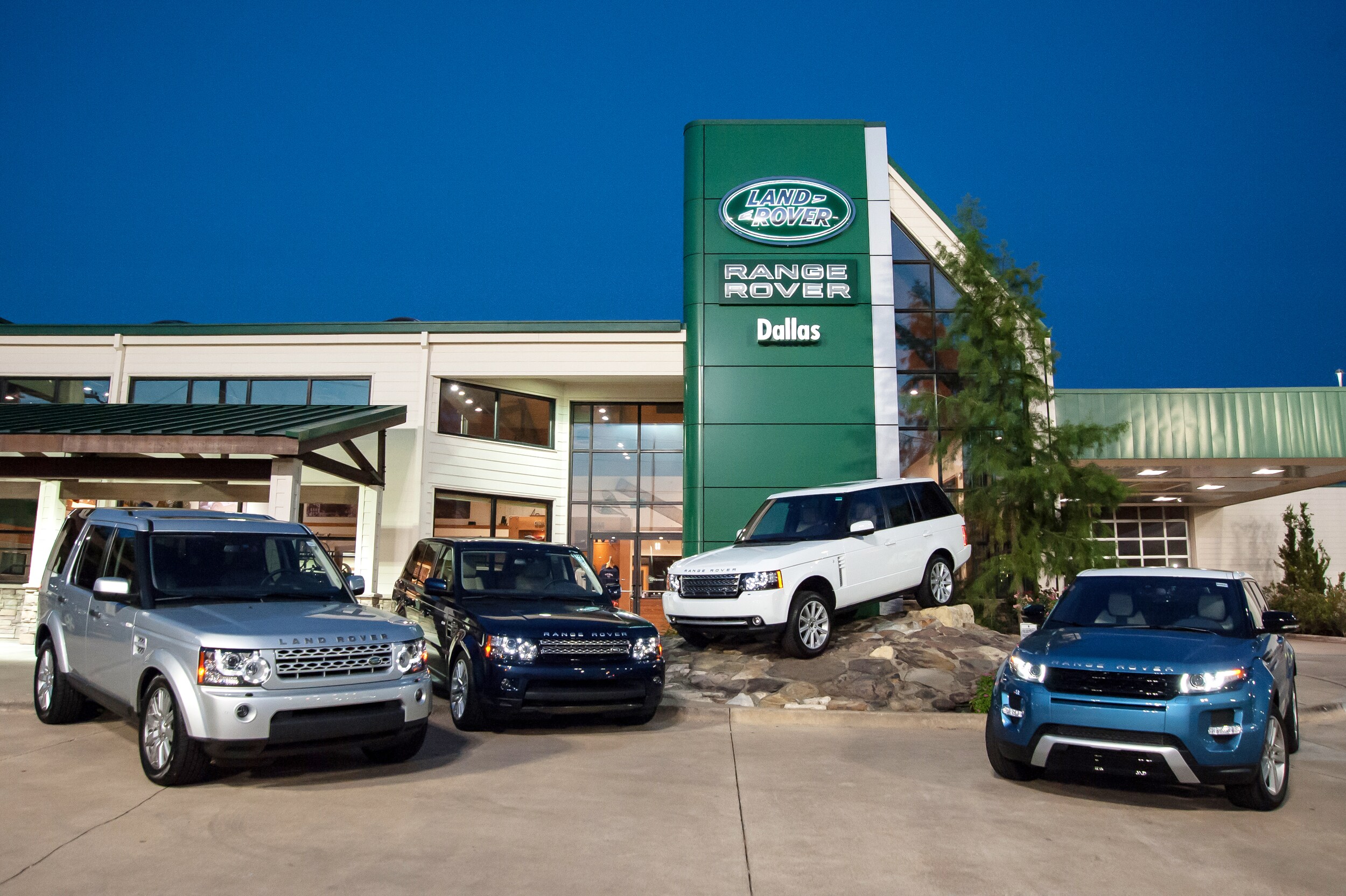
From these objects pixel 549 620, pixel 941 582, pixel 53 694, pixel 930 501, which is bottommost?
pixel 53 694

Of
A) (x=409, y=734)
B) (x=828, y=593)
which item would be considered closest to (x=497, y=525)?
(x=828, y=593)

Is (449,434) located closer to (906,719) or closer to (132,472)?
(132,472)

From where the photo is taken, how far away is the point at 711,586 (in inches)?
469

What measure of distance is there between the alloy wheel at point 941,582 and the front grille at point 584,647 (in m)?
6.29

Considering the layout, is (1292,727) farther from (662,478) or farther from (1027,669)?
(662,478)

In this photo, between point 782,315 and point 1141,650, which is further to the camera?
point 782,315

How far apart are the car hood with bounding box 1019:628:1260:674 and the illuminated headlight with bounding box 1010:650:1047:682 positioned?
0.16 ft

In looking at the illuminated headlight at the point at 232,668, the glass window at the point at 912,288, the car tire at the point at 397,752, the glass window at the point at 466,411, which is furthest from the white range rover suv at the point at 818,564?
the glass window at the point at 466,411

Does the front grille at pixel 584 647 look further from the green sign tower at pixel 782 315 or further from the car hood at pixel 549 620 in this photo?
the green sign tower at pixel 782 315

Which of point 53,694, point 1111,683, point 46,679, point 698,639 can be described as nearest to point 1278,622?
point 1111,683

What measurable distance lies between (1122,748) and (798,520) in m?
7.17

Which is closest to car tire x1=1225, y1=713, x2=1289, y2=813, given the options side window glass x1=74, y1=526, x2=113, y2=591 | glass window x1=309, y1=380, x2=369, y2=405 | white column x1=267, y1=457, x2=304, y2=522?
side window glass x1=74, y1=526, x2=113, y2=591

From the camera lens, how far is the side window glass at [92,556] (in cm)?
806

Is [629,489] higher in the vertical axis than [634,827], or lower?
higher
